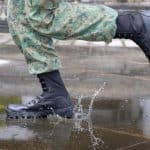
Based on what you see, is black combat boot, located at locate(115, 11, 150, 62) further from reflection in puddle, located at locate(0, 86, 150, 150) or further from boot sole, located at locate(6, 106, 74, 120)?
boot sole, located at locate(6, 106, 74, 120)

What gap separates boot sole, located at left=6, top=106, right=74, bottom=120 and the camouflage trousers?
12.8 inches

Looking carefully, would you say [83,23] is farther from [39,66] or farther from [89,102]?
[89,102]

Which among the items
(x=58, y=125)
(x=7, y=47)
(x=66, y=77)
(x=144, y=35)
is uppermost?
(x=144, y=35)

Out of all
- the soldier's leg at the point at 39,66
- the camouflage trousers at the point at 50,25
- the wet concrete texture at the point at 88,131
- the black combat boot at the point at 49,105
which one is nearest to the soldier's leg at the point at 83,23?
the camouflage trousers at the point at 50,25

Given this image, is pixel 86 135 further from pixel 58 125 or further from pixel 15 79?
pixel 15 79

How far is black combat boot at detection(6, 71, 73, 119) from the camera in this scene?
14.2 feet

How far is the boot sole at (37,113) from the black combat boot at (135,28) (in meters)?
0.69

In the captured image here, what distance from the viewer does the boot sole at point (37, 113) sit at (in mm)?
4309

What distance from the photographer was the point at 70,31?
4043 millimetres

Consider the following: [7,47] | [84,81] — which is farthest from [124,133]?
[7,47]

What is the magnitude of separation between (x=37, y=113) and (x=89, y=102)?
680 millimetres

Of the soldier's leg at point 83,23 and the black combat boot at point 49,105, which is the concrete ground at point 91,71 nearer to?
the black combat boot at point 49,105

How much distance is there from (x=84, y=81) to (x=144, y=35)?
1819 millimetres

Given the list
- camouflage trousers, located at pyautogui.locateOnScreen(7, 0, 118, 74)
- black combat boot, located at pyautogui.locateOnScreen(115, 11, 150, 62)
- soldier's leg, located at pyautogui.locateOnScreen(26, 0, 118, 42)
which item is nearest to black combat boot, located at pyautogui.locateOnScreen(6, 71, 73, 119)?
camouflage trousers, located at pyautogui.locateOnScreen(7, 0, 118, 74)
